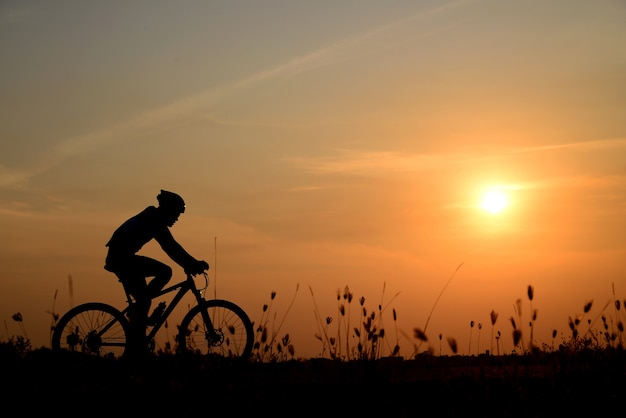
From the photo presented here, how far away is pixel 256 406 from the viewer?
7102 mm

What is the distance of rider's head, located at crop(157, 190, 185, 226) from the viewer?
1144 centimetres

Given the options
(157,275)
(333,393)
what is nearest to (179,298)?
(157,275)

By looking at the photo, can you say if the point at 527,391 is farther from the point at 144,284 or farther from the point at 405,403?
the point at 144,284

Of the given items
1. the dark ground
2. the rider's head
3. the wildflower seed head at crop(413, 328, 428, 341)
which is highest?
the rider's head

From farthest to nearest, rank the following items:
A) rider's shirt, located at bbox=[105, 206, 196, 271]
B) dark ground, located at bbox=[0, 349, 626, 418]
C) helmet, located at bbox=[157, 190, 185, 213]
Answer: helmet, located at bbox=[157, 190, 185, 213]
rider's shirt, located at bbox=[105, 206, 196, 271]
dark ground, located at bbox=[0, 349, 626, 418]

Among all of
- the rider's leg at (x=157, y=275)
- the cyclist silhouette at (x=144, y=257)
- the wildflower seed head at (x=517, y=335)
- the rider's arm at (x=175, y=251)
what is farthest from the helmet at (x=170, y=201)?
A: the wildflower seed head at (x=517, y=335)

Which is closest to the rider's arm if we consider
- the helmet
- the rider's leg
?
the rider's leg

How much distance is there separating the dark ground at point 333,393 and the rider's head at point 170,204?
9.95 feet

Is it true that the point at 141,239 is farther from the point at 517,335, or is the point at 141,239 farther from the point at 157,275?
the point at 517,335

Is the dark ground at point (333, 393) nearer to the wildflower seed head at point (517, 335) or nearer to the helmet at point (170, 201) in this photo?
the wildflower seed head at point (517, 335)

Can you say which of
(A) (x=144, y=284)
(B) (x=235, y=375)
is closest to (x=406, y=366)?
(B) (x=235, y=375)

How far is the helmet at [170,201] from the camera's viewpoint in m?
11.4

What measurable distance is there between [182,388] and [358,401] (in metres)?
1.54

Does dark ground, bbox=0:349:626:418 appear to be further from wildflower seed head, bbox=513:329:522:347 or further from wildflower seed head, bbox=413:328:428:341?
wildflower seed head, bbox=413:328:428:341
